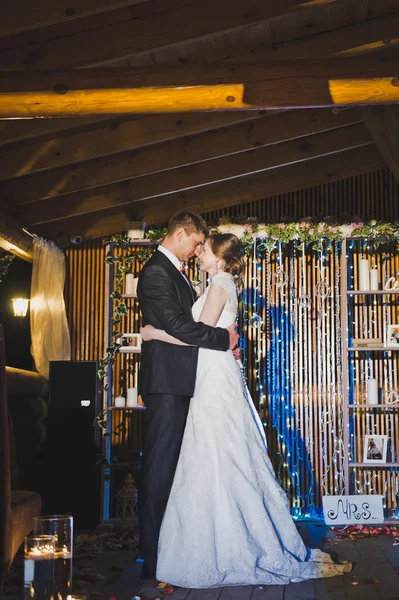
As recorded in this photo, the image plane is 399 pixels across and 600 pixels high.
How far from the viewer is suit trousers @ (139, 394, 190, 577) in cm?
391

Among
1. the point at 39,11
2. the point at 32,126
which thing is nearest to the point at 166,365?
the point at 39,11

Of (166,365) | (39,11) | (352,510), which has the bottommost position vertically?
(352,510)

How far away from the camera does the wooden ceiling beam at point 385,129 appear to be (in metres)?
6.39

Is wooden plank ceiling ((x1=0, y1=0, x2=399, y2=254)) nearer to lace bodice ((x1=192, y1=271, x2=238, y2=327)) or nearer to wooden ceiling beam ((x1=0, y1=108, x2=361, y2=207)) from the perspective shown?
wooden ceiling beam ((x1=0, y1=108, x2=361, y2=207))

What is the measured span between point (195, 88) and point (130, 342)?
3613 millimetres

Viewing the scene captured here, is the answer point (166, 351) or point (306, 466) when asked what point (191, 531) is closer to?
point (166, 351)

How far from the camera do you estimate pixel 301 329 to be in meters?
7.80

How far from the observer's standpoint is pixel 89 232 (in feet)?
26.5

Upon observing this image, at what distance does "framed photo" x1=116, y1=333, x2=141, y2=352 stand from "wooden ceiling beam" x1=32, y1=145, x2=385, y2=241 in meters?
1.24

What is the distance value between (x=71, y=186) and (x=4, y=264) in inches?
48.2

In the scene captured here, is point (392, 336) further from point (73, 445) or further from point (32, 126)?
point (32, 126)

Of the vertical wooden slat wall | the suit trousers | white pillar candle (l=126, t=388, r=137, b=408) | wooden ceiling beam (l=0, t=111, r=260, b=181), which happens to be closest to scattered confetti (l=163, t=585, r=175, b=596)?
the suit trousers

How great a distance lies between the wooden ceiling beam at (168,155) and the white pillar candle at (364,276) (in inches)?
Result: 52.3

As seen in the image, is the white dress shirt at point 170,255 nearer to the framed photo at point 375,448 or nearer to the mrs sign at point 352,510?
the mrs sign at point 352,510
